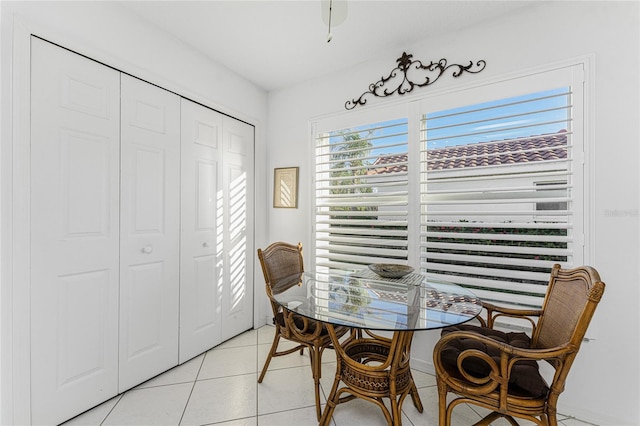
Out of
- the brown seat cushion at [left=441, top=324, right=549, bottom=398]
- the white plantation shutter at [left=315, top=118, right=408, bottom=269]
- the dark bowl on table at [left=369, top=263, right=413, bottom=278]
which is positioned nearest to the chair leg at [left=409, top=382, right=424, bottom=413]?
the brown seat cushion at [left=441, top=324, right=549, bottom=398]

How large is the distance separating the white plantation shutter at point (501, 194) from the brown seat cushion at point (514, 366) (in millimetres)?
493

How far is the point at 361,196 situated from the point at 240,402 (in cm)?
190

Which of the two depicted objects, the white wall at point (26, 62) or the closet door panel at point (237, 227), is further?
the closet door panel at point (237, 227)

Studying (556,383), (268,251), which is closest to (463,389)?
(556,383)

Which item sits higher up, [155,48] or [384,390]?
[155,48]

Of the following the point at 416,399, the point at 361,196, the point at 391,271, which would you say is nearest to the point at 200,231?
the point at 361,196

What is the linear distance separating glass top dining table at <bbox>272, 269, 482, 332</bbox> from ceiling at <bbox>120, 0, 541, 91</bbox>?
6.37ft

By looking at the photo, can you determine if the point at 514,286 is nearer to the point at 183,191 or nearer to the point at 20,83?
the point at 183,191

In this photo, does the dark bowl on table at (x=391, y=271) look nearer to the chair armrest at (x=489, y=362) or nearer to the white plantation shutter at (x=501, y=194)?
the white plantation shutter at (x=501, y=194)

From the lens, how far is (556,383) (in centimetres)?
126

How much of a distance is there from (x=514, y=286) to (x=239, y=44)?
2898 millimetres

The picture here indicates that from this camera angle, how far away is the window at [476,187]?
193cm

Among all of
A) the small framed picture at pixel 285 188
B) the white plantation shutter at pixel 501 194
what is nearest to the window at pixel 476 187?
the white plantation shutter at pixel 501 194

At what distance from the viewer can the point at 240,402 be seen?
1.97 metres
